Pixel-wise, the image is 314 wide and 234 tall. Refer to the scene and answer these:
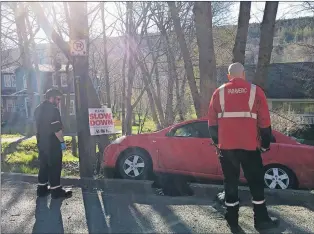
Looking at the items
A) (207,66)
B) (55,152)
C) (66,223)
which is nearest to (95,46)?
(207,66)

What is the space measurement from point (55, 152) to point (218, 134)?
268cm

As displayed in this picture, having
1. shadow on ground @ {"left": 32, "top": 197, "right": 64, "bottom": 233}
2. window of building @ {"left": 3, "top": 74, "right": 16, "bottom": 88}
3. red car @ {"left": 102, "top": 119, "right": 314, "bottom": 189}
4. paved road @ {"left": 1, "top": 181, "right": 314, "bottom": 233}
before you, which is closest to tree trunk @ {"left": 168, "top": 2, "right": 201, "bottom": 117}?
red car @ {"left": 102, "top": 119, "right": 314, "bottom": 189}

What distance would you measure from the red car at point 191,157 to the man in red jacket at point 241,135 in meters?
2.74

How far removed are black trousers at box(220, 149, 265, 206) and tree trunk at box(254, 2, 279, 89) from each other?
206 inches

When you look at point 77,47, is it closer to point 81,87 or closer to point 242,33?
point 81,87

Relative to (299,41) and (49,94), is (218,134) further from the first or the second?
(299,41)

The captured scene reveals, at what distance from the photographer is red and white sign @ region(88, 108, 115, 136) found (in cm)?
756

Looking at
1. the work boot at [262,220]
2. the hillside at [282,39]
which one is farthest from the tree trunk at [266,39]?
the work boot at [262,220]

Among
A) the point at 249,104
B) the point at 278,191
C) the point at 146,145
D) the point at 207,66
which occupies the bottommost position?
the point at 278,191

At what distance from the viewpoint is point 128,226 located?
4.80 meters

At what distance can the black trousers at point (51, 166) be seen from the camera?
611 centimetres

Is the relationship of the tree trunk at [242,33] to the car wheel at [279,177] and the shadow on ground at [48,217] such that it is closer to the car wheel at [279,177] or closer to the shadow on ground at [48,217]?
the car wheel at [279,177]

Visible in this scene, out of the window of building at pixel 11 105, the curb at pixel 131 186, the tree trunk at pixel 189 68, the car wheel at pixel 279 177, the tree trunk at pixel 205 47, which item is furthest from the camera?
the window of building at pixel 11 105

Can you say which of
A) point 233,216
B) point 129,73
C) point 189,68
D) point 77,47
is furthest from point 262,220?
point 129,73
